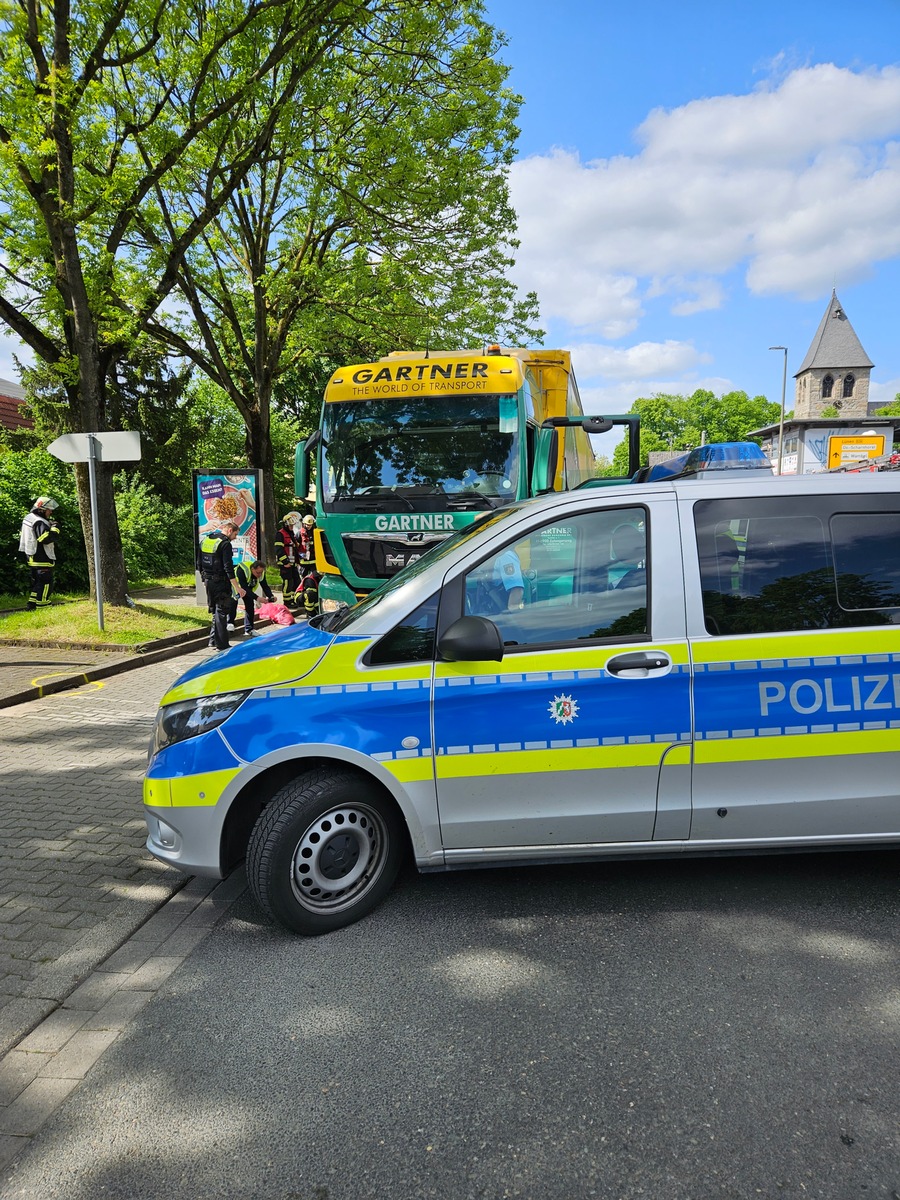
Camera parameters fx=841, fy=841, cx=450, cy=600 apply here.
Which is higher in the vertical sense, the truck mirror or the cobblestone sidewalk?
the truck mirror

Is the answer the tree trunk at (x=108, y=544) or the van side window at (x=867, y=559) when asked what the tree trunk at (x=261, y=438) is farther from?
the van side window at (x=867, y=559)

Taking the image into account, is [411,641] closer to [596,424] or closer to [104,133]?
[596,424]

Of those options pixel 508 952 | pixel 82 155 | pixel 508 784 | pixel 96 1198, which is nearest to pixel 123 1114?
pixel 96 1198

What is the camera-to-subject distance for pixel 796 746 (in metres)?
3.50

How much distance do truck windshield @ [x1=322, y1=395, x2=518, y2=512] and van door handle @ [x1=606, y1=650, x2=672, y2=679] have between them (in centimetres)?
516

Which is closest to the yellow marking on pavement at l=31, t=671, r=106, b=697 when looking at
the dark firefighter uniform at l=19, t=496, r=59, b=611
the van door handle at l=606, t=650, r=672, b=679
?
the dark firefighter uniform at l=19, t=496, r=59, b=611

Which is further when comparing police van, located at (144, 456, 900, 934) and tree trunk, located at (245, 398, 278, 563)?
tree trunk, located at (245, 398, 278, 563)

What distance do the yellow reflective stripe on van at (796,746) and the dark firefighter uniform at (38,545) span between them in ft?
41.6

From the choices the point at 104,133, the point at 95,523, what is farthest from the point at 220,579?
the point at 104,133

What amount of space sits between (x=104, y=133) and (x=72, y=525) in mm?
7487

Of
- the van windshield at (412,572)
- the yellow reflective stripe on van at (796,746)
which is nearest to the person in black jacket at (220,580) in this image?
the van windshield at (412,572)

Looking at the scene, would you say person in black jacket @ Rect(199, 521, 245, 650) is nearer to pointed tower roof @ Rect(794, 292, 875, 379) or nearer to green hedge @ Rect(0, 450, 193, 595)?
green hedge @ Rect(0, 450, 193, 595)

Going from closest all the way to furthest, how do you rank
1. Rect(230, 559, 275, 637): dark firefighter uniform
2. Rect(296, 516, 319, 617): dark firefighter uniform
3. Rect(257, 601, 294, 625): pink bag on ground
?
1. Rect(257, 601, 294, 625): pink bag on ground
2. Rect(230, 559, 275, 637): dark firefighter uniform
3. Rect(296, 516, 319, 617): dark firefighter uniform

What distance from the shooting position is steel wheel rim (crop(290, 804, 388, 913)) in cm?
348
